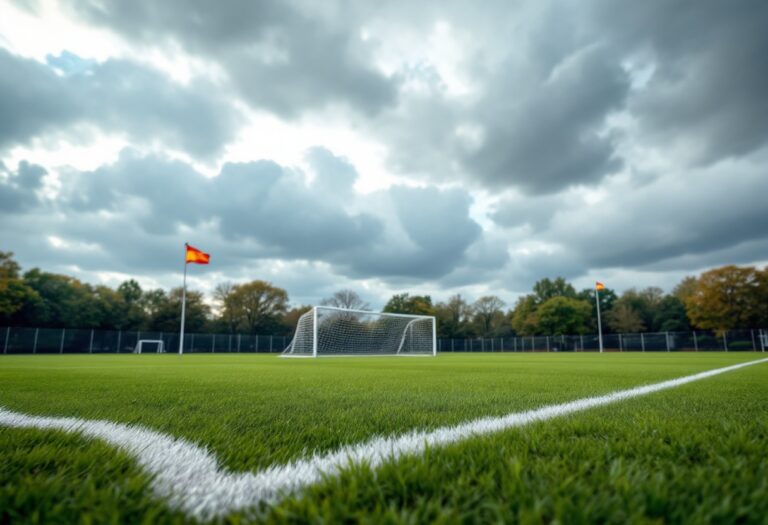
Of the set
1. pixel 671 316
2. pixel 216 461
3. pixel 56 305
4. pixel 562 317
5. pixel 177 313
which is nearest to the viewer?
pixel 216 461

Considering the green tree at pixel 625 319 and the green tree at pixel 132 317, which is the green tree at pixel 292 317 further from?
the green tree at pixel 625 319

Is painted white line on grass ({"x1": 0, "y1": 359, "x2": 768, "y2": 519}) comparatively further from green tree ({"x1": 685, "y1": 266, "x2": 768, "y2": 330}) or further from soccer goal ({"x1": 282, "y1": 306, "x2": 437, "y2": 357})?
green tree ({"x1": 685, "y1": 266, "x2": 768, "y2": 330})

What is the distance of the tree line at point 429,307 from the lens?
110ft

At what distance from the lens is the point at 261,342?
37.3 meters

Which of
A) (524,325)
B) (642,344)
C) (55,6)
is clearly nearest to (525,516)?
(55,6)

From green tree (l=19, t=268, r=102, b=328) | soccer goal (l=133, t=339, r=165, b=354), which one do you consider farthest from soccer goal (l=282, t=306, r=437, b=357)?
green tree (l=19, t=268, r=102, b=328)

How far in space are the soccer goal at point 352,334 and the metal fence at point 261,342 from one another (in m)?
16.0

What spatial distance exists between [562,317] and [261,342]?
34.1 m

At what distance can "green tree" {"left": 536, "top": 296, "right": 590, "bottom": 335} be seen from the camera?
4544 centimetres

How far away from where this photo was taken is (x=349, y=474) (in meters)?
1.02

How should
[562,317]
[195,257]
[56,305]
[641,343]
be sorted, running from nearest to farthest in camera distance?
Result: [195,257] → [56,305] → [641,343] → [562,317]

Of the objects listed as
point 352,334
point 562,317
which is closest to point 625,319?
point 562,317

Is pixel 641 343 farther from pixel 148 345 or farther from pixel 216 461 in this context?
pixel 148 345

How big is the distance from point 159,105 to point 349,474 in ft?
72.7
